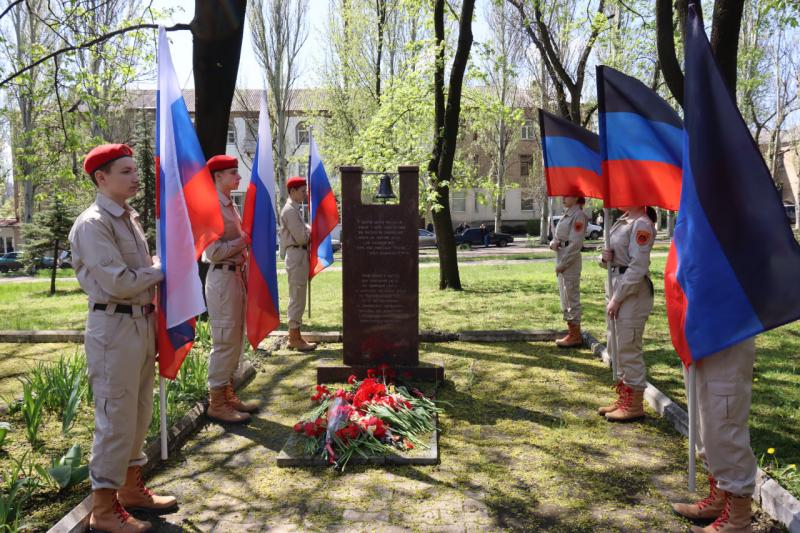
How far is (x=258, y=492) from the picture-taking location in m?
4.39

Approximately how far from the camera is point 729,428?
→ 11.4 ft

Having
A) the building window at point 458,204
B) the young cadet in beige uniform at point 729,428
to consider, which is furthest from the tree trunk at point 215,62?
the building window at point 458,204

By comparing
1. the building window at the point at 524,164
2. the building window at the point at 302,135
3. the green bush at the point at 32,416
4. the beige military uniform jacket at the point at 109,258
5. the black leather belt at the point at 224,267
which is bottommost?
the green bush at the point at 32,416

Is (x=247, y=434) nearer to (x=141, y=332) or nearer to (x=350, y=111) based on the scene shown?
(x=141, y=332)

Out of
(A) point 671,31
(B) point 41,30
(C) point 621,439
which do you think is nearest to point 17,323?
(C) point 621,439

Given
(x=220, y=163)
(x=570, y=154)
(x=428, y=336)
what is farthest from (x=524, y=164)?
(x=220, y=163)

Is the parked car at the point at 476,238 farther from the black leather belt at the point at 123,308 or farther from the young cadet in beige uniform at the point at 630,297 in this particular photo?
the black leather belt at the point at 123,308

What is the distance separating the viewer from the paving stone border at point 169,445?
364cm

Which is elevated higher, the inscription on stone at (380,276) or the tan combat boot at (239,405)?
the inscription on stone at (380,276)

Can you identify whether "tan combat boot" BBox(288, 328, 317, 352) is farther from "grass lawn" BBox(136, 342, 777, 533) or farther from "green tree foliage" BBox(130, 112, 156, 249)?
"green tree foliage" BBox(130, 112, 156, 249)

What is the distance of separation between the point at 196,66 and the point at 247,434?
6.29 metres

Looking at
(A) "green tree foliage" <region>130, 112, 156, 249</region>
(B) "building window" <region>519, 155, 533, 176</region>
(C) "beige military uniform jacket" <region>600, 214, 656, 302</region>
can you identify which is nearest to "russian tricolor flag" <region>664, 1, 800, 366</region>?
(C) "beige military uniform jacket" <region>600, 214, 656, 302</region>

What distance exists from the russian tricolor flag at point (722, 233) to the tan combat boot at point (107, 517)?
3345 mm

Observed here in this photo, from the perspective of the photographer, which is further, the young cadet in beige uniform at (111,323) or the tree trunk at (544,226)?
the tree trunk at (544,226)
